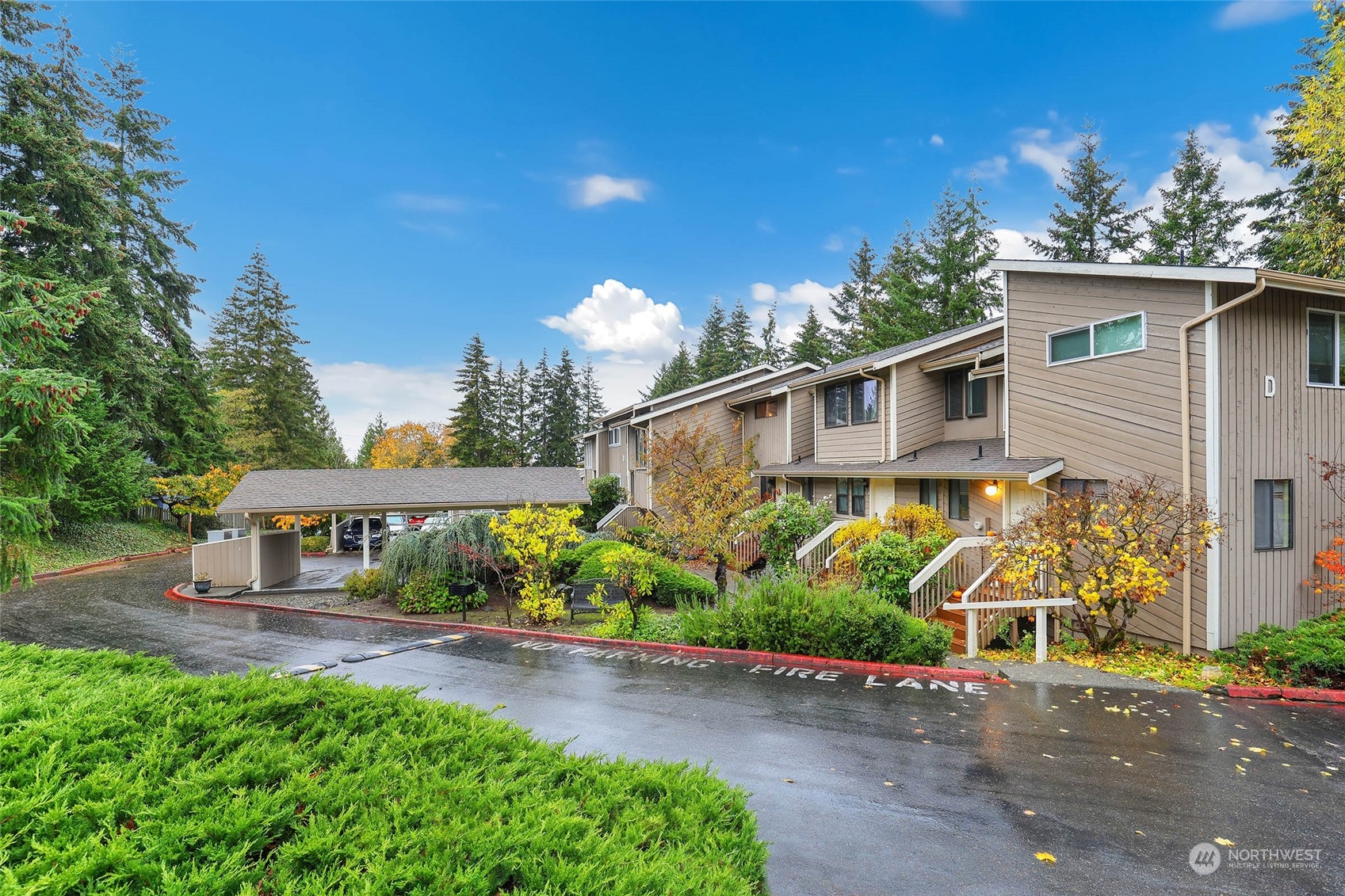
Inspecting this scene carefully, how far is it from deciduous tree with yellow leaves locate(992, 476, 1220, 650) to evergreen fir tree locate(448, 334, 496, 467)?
117ft

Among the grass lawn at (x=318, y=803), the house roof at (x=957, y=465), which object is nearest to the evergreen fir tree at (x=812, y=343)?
the house roof at (x=957, y=465)

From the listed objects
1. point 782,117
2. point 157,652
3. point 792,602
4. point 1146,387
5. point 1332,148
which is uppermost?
point 782,117

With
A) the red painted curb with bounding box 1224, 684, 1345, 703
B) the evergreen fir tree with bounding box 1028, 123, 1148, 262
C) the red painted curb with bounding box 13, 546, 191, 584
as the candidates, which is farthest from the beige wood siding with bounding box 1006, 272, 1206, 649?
the red painted curb with bounding box 13, 546, 191, 584

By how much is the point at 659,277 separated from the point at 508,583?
22.6 m

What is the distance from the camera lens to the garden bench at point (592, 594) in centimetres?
1253

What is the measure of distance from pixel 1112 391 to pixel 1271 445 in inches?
93.3

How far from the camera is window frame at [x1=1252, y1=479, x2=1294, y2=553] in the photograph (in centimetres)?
939

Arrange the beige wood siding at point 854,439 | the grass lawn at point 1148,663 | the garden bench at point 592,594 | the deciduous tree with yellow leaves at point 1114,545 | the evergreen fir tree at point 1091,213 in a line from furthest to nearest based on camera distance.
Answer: the evergreen fir tree at point 1091,213 → the beige wood siding at point 854,439 → the garden bench at point 592,594 → the deciduous tree with yellow leaves at point 1114,545 → the grass lawn at point 1148,663

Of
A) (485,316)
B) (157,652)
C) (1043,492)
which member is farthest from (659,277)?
(157,652)

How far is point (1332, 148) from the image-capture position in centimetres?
1282

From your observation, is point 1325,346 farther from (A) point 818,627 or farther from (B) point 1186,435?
(A) point 818,627

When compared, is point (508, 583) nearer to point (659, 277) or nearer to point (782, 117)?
point (782, 117)

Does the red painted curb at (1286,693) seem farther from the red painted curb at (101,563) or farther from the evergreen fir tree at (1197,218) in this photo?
the red painted curb at (101,563)

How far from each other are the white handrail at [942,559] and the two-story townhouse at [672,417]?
31.2ft
